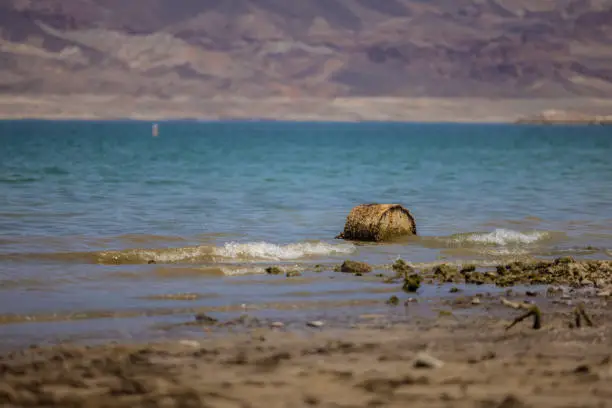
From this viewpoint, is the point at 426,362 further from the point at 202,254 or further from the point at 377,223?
the point at 377,223

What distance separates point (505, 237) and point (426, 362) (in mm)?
13789

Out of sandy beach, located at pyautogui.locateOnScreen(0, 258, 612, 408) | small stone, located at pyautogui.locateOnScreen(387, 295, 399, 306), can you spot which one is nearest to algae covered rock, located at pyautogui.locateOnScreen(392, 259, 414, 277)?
small stone, located at pyautogui.locateOnScreen(387, 295, 399, 306)

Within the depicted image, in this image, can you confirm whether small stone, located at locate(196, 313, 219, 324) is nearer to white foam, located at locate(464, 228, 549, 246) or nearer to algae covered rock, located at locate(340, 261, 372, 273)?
algae covered rock, located at locate(340, 261, 372, 273)

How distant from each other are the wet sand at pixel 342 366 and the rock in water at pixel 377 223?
8.61 m

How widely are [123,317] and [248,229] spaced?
478 inches

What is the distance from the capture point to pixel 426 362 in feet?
30.5

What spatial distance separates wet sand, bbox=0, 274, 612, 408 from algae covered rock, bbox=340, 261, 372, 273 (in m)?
4.40

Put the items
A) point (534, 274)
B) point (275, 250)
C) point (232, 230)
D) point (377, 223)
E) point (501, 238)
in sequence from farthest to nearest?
1. point (232, 230)
2. point (501, 238)
3. point (377, 223)
4. point (275, 250)
5. point (534, 274)

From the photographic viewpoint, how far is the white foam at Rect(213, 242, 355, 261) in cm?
1950

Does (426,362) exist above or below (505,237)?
below

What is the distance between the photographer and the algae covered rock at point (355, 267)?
17016 millimetres

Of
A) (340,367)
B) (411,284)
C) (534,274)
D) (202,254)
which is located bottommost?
(340,367)

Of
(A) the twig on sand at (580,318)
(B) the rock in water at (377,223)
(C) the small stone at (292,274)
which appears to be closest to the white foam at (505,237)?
(B) the rock in water at (377,223)

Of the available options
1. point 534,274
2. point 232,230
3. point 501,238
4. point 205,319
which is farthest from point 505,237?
point 205,319
